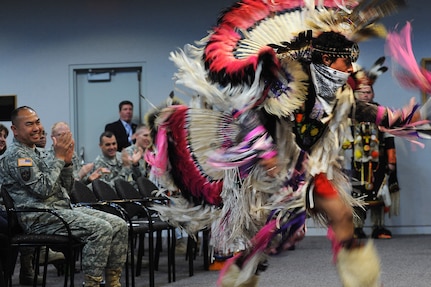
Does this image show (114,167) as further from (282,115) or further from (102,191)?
(282,115)

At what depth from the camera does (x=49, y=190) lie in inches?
172

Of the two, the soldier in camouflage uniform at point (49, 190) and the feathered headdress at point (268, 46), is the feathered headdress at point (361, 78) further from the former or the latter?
the soldier in camouflage uniform at point (49, 190)

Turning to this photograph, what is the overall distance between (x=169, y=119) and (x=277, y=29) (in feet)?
2.43

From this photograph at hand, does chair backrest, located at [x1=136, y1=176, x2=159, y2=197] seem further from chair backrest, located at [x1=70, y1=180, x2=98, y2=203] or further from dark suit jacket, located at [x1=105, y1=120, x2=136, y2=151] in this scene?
dark suit jacket, located at [x1=105, y1=120, x2=136, y2=151]

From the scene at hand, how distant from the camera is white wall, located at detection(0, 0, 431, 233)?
907 cm

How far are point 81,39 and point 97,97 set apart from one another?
26.9 inches

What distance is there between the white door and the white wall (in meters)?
0.09

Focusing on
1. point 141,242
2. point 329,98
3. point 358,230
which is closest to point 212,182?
point 329,98

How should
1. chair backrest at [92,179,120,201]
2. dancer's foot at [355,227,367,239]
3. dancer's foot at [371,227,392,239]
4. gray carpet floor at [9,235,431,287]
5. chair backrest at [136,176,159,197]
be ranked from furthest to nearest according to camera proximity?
1. dancer's foot at [371,227,392,239]
2. dancer's foot at [355,227,367,239]
3. chair backrest at [136,176,159,197]
4. chair backrest at [92,179,120,201]
5. gray carpet floor at [9,235,431,287]

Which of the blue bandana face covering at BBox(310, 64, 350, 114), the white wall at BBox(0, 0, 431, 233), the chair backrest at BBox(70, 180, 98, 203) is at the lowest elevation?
the chair backrest at BBox(70, 180, 98, 203)

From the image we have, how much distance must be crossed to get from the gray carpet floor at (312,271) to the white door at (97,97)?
8.99 ft

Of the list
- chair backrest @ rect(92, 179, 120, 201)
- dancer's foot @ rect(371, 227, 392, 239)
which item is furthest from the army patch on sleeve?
dancer's foot @ rect(371, 227, 392, 239)

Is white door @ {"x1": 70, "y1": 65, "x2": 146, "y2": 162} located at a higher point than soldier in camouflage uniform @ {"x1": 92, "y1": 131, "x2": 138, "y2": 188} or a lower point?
higher

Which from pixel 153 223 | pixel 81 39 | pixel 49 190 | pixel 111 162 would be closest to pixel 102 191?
pixel 153 223
